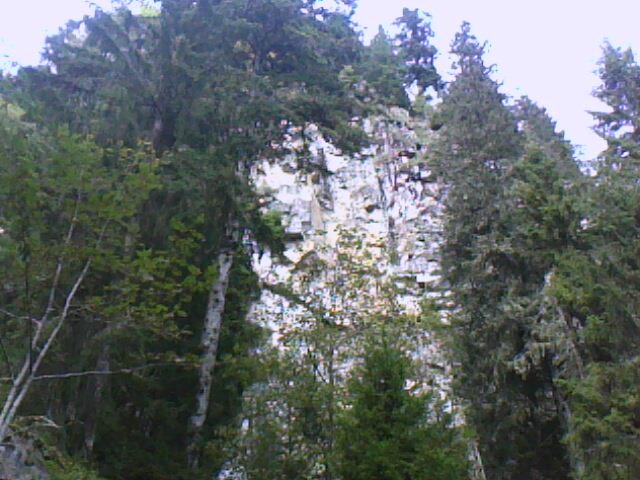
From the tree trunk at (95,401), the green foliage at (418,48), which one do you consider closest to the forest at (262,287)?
the tree trunk at (95,401)

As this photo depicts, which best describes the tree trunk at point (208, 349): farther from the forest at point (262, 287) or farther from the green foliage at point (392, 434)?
the green foliage at point (392, 434)

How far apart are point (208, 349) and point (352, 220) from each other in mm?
17365

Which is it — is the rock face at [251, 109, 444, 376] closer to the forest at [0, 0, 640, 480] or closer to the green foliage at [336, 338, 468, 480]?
the forest at [0, 0, 640, 480]

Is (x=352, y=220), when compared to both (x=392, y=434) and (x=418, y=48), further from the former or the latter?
(x=392, y=434)

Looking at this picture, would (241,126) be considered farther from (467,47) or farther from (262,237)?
(467,47)

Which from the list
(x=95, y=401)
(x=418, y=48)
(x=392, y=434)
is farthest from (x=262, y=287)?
(x=418, y=48)

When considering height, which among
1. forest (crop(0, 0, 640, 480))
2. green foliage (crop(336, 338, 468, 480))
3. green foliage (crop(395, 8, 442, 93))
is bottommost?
green foliage (crop(336, 338, 468, 480))

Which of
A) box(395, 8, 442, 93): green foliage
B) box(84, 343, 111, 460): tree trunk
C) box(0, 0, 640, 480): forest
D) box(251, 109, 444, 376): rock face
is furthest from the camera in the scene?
box(395, 8, 442, 93): green foliage

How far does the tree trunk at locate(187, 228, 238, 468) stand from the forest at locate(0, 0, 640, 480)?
3 cm

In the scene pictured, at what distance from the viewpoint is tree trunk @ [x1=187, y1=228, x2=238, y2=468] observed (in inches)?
344

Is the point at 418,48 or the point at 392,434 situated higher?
the point at 418,48

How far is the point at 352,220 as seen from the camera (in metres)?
26.1

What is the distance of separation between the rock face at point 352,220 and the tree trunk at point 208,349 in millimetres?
1130

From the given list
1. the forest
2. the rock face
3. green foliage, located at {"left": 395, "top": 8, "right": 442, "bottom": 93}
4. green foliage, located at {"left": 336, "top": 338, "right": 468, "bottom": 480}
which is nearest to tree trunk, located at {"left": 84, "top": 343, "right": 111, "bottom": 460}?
the forest
